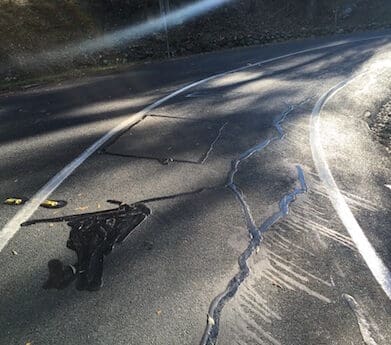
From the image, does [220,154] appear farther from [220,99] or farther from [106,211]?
[220,99]

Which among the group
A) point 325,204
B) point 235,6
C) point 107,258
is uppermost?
point 235,6

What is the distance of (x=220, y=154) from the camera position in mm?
6551

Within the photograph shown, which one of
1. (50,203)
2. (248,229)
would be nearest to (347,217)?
(248,229)

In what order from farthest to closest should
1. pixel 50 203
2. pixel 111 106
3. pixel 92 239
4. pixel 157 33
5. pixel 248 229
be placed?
pixel 157 33, pixel 111 106, pixel 50 203, pixel 248 229, pixel 92 239

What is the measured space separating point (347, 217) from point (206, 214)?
5.50 feet

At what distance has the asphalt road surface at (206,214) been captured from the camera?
131 inches

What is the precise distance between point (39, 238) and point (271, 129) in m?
4.85

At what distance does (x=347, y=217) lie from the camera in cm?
483

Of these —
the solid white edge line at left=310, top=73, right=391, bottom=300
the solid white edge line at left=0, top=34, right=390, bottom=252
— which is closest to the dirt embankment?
the solid white edge line at left=0, top=34, right=390, bottom=252

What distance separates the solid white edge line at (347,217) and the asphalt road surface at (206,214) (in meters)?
0.02

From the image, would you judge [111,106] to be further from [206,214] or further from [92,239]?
[92,239]

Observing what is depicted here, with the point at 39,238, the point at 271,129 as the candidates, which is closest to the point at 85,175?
the point at 39,238

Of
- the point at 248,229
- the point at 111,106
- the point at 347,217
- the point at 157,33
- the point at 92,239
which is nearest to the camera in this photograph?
the point at 92,239

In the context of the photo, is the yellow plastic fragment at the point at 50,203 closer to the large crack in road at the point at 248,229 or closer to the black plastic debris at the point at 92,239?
the black plastic debris at the point at 92,239
